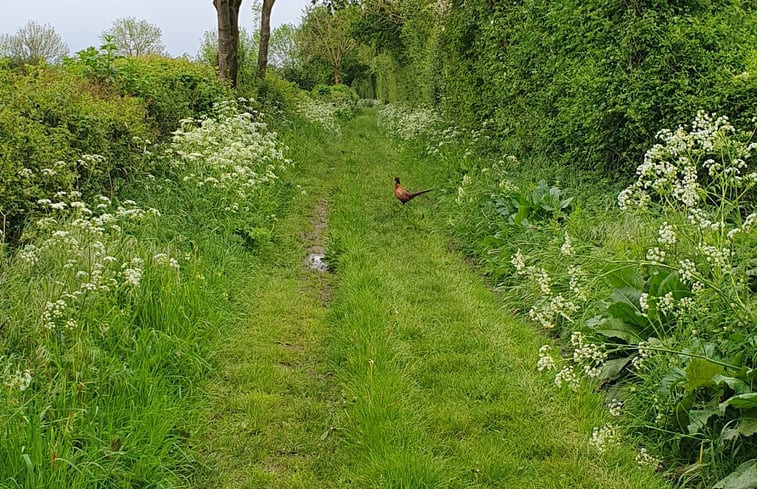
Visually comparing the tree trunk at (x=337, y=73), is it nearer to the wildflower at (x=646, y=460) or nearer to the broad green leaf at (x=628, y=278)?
the broad green leaf at (x=628, y=278)

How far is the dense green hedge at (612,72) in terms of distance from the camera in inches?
233

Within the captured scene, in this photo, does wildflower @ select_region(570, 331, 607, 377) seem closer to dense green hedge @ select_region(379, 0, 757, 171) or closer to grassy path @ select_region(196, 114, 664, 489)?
grassy path @ select_region(196, 114, 664, 489)

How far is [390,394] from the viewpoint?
12.9 feet

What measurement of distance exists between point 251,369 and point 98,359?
113cm

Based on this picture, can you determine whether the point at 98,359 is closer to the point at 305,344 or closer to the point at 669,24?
the point at 305,344

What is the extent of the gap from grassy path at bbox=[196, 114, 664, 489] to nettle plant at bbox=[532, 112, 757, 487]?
0.35 metres

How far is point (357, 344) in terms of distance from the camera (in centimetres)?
462

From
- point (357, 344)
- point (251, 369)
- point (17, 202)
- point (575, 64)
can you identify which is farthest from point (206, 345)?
point (575, 64)

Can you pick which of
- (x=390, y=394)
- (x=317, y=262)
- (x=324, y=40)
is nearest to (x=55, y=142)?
(x=317, y=262)

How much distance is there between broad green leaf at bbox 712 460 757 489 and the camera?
8.81 feet

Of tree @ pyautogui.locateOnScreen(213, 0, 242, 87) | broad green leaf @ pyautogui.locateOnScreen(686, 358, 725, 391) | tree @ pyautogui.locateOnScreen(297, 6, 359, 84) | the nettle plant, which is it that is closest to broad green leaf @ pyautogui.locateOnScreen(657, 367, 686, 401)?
the nettle plant

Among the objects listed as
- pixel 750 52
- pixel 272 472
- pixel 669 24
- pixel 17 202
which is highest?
pixel 669 24

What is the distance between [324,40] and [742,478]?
42.1m

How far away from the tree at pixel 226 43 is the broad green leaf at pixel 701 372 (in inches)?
498
